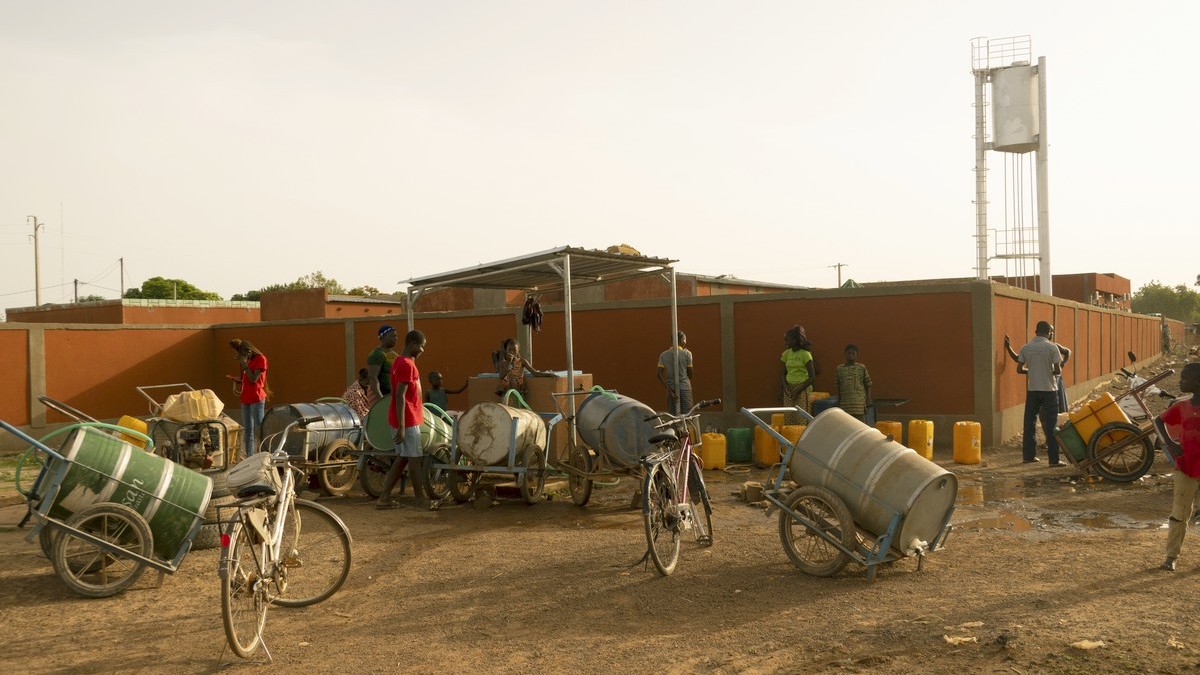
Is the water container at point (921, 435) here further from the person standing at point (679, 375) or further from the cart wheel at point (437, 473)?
the cart wheel at point (437, 473)

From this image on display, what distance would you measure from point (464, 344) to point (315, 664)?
13.0m

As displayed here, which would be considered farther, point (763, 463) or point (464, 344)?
point (464, 344)

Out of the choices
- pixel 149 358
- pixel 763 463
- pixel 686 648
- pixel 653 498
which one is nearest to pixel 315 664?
pixel 686 648

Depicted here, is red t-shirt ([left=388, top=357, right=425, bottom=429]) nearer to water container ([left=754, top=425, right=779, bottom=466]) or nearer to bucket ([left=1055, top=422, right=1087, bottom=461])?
water container ([left=754, top=425, right=779, bottom=466])

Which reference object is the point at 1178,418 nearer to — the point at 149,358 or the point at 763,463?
the point at 763,463

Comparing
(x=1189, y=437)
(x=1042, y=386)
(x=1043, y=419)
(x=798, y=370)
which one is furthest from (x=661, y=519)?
(x=1043, y=419)

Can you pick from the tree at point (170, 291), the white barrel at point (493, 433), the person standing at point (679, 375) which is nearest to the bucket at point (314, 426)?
the white barrel at point (493, 433)

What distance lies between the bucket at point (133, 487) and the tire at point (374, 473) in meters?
3.76

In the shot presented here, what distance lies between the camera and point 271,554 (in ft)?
17.9

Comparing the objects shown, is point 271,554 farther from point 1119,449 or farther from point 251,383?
point 1119,449

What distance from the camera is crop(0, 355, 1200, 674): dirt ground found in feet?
16.0

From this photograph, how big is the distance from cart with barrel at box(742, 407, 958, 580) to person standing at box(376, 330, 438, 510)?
155 inches

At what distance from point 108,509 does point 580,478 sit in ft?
15.5

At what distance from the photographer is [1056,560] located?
6.77 metres
